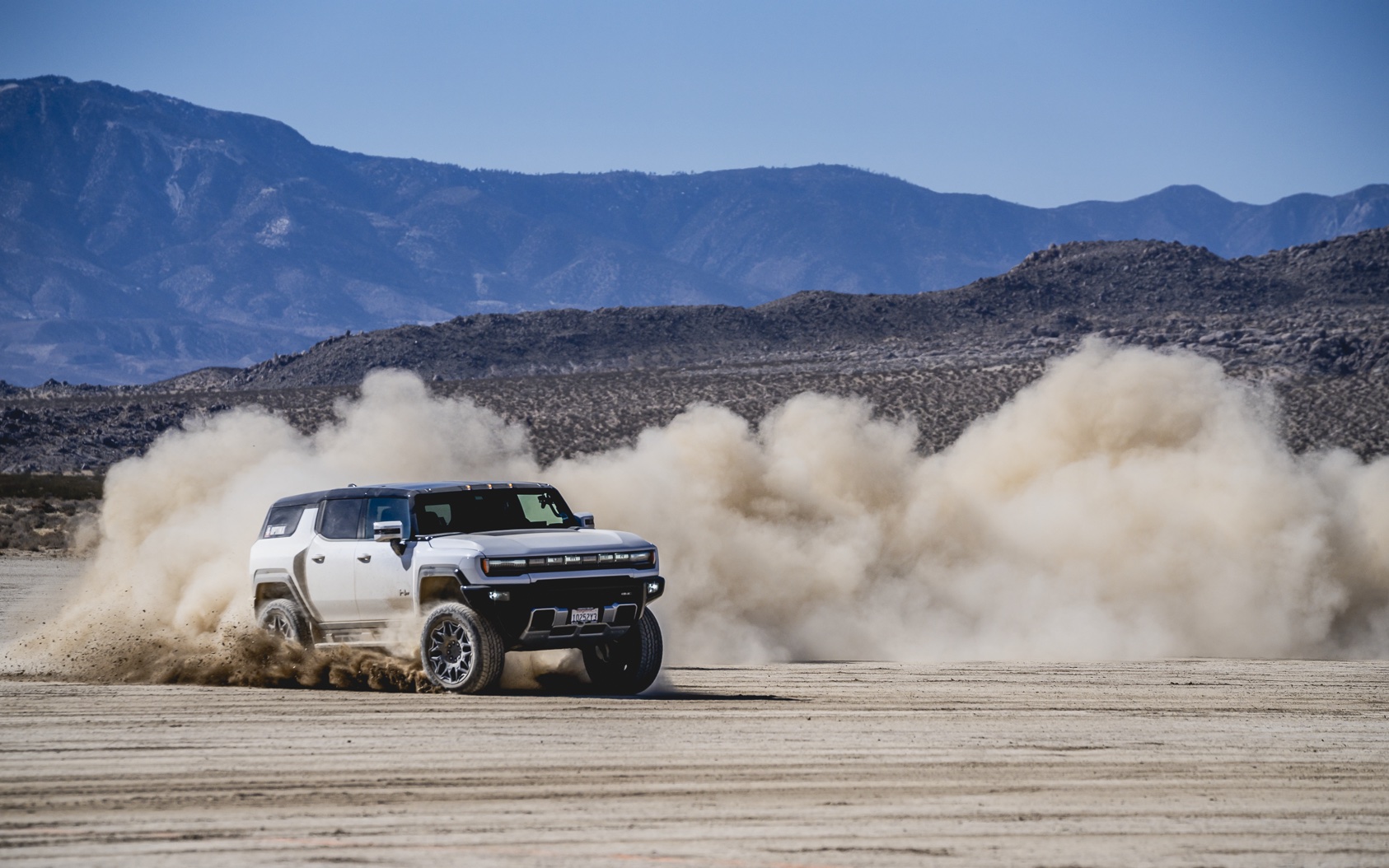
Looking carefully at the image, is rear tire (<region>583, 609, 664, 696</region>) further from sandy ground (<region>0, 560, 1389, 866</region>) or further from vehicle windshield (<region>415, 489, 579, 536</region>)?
vehicle windshield (<region>415, 489, 579, 536</region>)

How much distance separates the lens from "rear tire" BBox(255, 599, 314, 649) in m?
16.0

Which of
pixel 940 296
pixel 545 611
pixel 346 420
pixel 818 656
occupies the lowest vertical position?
pixel 818 656

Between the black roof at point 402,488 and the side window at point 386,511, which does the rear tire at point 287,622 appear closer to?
the black roof at point 402,488

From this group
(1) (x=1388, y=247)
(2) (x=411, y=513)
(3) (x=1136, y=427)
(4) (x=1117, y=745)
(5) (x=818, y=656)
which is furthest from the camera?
→ (1) (x=1388, y=247)

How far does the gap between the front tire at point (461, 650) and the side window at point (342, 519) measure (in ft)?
4.77

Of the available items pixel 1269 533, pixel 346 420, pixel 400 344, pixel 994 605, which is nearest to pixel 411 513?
pixel 346 420

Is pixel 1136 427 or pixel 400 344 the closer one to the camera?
pixel 1136 427

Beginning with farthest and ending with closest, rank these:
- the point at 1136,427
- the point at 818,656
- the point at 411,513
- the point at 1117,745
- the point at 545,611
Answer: the point at 1136,427, the point at 818,656, the point at 411,513, the point at 545,611, the point at 1117,745

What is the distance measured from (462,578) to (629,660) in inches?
83.6

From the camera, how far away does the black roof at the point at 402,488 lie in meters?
15.4

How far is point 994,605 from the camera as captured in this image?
24.6 metres

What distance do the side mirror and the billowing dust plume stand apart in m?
5.58

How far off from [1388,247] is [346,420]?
113 meters

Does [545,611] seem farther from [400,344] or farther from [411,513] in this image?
[400,344]
